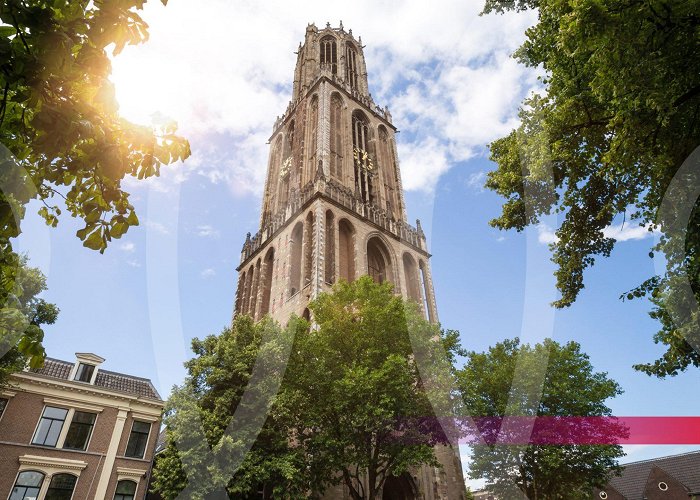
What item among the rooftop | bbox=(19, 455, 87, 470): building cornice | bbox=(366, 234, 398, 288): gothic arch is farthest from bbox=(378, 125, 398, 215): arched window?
bbox=(19, 455, 87, 470): building cornice

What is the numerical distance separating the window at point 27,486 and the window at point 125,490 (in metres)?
3.08

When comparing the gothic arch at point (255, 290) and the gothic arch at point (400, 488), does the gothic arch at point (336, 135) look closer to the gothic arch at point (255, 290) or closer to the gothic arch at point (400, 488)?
the gothic arch at point (255, 290)

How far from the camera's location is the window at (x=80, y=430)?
1917cm

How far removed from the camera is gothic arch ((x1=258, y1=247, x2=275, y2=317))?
3443cm

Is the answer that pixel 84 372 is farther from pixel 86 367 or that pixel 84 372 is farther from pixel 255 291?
pixel 255 291

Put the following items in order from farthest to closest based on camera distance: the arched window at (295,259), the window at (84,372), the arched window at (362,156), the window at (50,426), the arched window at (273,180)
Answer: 1. the arched window at (273,180)
2. the arched window at (362,156)
3. the arched window at (295,259)
4. the window at (84,372)
5. the window at (50,426)

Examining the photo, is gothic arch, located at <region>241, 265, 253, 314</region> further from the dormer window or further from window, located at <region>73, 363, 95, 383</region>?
window, located at <region>73, 363, 95, 383</region>

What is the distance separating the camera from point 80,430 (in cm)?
1961

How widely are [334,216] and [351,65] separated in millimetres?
28757

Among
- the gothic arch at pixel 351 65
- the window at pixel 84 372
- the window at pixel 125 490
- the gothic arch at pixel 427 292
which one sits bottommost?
the window at pixel 125 490

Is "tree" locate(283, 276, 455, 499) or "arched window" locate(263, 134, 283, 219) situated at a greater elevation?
"arched window" locate(263, 134, 283, 219)

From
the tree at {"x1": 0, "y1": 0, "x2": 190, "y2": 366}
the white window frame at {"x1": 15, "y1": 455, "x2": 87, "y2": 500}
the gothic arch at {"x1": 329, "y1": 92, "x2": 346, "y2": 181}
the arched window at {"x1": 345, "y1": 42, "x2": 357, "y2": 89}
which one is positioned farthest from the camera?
the arched window at {"x1": 345, "y1": 42, "x2": 357, "y2": 89}

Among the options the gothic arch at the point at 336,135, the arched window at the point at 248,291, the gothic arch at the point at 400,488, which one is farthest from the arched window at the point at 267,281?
the gothic arch at the point at 400,488

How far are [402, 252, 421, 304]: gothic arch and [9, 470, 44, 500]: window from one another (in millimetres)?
25699
